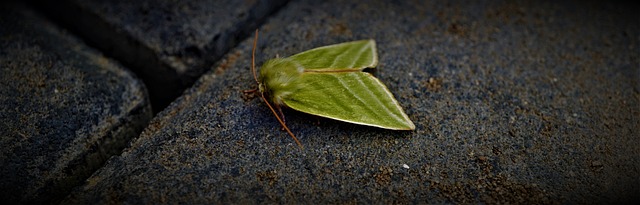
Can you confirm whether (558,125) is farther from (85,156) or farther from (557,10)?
(85,156)

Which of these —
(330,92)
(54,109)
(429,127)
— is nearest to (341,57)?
(330,92)

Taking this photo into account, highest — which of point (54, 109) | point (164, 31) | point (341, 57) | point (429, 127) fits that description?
point (164, 31)

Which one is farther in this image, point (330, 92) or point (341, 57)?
point (341, 57)

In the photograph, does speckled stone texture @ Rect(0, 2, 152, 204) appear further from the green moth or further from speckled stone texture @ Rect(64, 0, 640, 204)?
the green moth

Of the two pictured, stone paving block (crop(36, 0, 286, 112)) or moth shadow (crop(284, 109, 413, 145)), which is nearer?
moth shadow (crop(284, 109, 413, 145))

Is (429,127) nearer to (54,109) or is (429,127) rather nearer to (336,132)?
(336,132)

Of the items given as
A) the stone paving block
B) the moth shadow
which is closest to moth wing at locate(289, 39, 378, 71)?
the moth shadow

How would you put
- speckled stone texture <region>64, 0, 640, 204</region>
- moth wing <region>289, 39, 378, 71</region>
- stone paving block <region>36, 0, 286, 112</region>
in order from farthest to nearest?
stone paving block <region>36, 0, 286, 112</region> → moth wing <region>289, 39, 378, 71</region> → speckled stone texture <region>64, 0, 640, 204</region>
